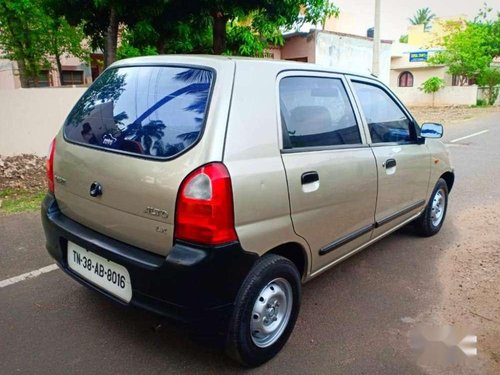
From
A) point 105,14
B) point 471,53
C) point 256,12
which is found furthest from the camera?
point 471,53

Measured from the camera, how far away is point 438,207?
459 centimetres

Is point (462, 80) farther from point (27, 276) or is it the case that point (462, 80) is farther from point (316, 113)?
point (27, 276)

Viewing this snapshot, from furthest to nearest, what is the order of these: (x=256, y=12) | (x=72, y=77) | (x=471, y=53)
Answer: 1. (x=471, y=53)
2. (x=72, y=77)
3. (x=256, y=12)

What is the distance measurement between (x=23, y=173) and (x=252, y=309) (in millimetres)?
5983

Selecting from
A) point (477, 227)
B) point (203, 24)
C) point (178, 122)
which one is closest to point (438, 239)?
point (477, 227)

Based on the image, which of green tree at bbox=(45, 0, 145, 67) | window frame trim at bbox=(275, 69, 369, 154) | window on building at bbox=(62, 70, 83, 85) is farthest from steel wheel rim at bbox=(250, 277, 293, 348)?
window on building at bbox=(62, 70, 83, 85)

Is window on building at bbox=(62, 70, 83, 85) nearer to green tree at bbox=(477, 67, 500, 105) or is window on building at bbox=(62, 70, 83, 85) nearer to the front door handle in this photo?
the front door handle

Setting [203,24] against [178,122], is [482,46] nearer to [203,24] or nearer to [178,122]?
[203,24]

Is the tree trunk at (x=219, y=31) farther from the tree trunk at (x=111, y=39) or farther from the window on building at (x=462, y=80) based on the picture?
the window on building at (x=462, y=80)

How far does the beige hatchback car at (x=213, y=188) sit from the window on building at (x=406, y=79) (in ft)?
108

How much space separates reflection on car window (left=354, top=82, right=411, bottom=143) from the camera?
3.29m

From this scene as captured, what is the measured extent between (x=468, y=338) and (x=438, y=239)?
1842 mm

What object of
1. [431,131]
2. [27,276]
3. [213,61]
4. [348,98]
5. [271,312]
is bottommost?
[27,276]

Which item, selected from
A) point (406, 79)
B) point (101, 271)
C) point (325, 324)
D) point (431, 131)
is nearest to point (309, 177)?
point (325, 324)
